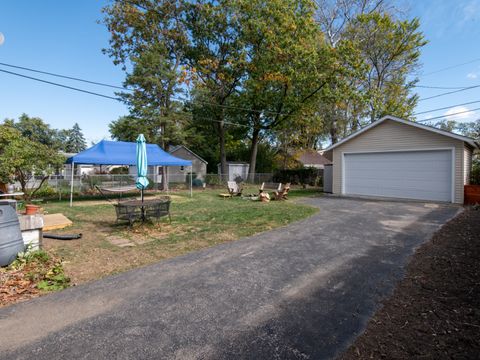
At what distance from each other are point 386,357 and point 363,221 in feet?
19.2

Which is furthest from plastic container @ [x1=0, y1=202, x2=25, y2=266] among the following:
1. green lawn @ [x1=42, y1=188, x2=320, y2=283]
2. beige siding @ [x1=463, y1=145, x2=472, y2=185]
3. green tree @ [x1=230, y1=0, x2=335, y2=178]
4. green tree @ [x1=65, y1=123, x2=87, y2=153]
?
green tree @ [x1=65, y1=123, x2=87, y2=153]

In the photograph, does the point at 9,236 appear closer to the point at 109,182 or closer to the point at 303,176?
the point at 109,182

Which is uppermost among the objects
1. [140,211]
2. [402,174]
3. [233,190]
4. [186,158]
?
[186,158]

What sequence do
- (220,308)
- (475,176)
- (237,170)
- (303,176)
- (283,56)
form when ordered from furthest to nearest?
(237,170)
(303,176)
(283,56)
(475,176)
(220,308)

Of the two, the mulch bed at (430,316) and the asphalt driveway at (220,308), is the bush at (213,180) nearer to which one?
the asphalt driveway at (220,308)

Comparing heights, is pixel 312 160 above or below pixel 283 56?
below

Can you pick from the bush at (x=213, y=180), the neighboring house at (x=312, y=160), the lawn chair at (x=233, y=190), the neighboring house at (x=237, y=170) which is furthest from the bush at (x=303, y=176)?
the neighboring house at (x=312, y=160)

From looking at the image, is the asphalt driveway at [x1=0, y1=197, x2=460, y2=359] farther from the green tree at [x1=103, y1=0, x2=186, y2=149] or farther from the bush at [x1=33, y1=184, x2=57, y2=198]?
the green tree at [x1=103, y1=0, x2=186, y2=149]

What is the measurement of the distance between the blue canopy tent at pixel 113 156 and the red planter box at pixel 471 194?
1248 cm

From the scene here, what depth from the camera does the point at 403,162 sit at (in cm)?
1202

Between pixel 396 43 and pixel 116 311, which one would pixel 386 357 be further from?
pixel 396 43

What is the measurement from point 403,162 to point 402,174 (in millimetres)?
550

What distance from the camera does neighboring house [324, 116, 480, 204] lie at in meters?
10.7

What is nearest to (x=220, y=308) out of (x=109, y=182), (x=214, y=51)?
(x=109, y=182)
